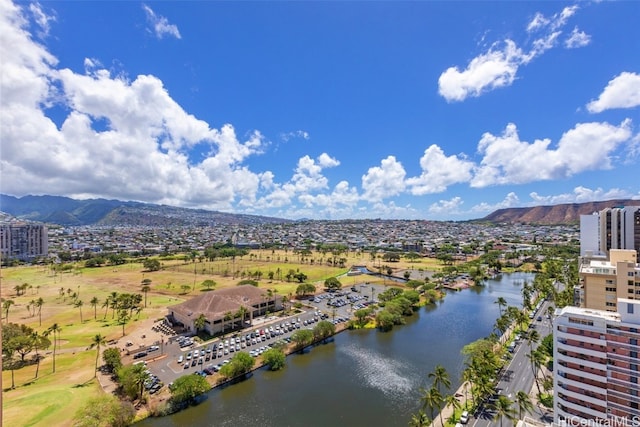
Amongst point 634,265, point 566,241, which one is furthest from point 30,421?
point 566,241

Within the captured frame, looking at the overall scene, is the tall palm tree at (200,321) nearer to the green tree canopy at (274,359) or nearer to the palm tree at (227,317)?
the palm tree at (227,317)

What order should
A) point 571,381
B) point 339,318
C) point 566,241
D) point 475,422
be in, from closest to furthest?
point 571,381 < point 475,422 < point 339,318 < point 566,241

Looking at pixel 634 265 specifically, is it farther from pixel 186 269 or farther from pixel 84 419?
pixel 186 269

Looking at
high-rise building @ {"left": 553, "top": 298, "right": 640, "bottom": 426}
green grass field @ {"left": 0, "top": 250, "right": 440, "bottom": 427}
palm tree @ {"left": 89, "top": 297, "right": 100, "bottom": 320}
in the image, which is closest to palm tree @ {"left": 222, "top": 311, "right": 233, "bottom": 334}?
green grass field @ {"left": 0, "top": 250, "right": 440, "bottom": 427}

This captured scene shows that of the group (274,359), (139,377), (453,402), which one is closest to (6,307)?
(139,377)

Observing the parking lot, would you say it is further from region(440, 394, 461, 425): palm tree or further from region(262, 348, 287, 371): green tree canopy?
region(440, 394, 461, 425): palm tree

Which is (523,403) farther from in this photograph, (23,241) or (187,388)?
(23,241)
